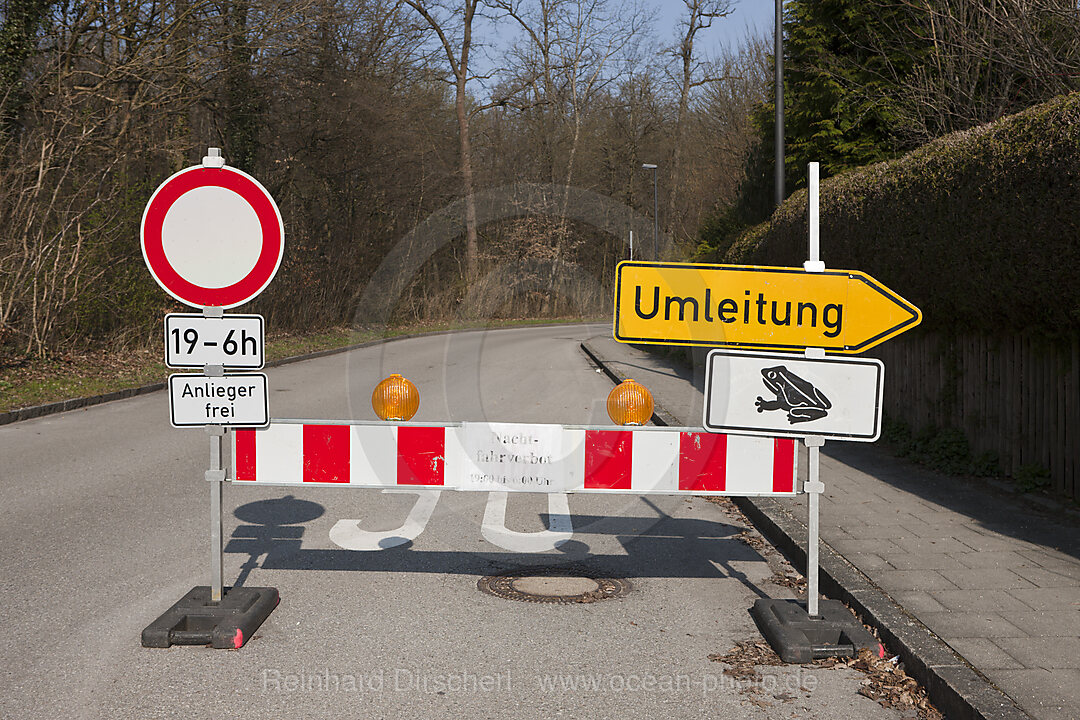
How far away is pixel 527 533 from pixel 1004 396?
4.17 metres

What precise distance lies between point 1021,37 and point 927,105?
205 centimetres

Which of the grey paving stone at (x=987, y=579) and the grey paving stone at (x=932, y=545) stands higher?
the grey paving stone at (x=932, y=545)

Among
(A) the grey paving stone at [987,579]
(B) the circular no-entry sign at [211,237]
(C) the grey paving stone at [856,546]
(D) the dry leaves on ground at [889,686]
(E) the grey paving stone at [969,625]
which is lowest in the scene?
(D) the dry leaves on ground at [889,686]

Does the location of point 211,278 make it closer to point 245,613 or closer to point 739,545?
point 245,613

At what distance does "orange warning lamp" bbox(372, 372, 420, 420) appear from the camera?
5.17m

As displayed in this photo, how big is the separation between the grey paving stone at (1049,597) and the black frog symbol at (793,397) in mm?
1493

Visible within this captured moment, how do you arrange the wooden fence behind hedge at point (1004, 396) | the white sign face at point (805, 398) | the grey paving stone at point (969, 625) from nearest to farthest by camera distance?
the grey paving stone at point (969, 625) → the white sign face at point (805, 398) → the wooden fence behind hedge at point (1004, 396)

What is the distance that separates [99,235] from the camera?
17.7m

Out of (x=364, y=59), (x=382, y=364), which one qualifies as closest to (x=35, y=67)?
(x=382, y=364)

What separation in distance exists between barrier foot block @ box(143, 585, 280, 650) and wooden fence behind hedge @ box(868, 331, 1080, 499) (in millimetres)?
5644

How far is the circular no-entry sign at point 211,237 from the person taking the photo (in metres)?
4.62

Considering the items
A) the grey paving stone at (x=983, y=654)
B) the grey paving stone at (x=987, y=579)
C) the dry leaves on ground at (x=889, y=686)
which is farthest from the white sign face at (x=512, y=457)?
the grey paving stone at (x=987, y=579)

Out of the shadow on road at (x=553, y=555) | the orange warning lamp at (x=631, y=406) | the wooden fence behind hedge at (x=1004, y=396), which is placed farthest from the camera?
the wooden fence behind hedge at (x=1004, y=396)

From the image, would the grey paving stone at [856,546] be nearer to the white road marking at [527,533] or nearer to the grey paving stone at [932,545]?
the grey paving stone at [932,545]
